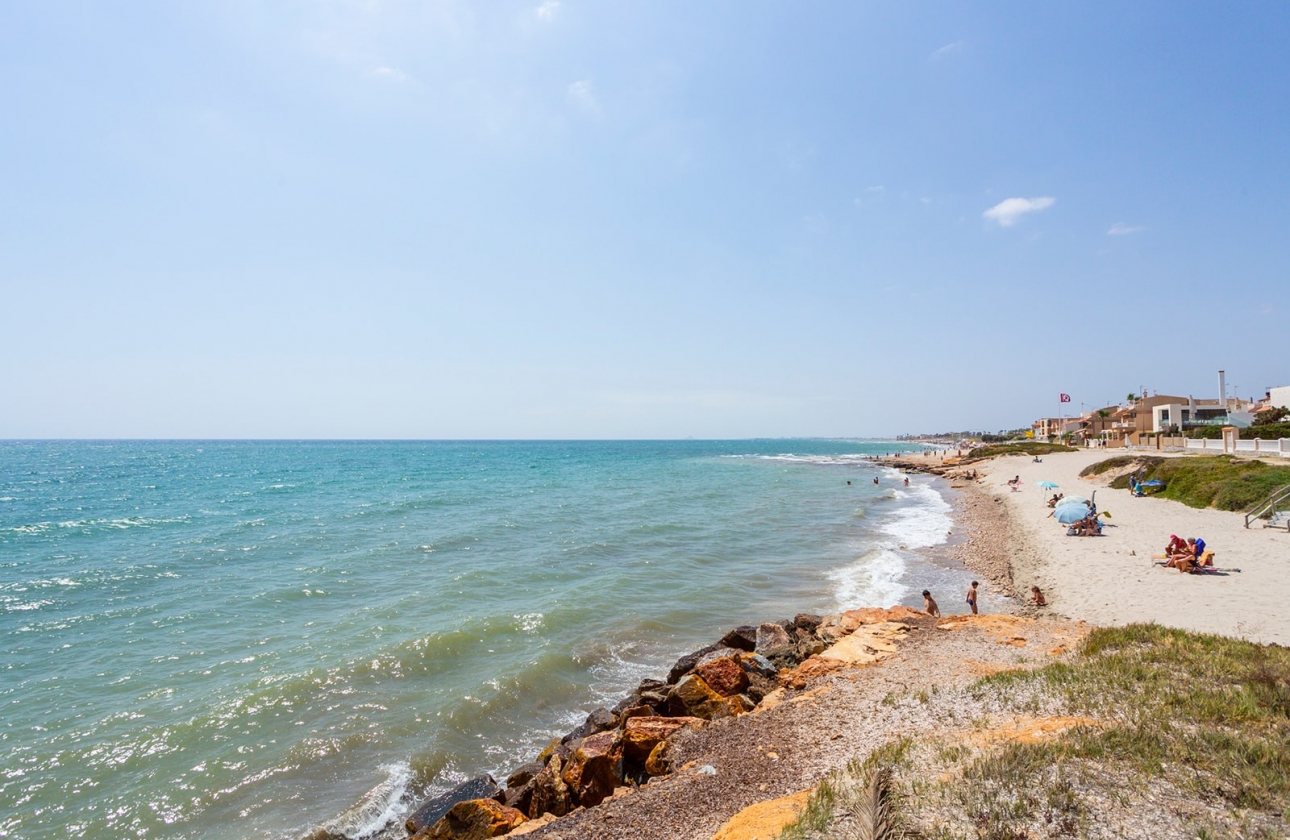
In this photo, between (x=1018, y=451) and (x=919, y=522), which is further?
(x=1018, y=451)

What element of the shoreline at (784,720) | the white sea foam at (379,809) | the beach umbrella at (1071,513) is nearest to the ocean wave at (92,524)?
the white sea foam at (379,809)

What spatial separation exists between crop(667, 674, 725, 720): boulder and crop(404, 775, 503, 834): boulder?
3.12 meters

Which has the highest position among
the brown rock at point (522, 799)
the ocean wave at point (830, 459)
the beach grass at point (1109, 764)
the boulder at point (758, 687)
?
the beach grass at point (1109, 764)

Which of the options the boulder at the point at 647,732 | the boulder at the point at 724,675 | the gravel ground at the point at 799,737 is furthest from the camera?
the boulder at the point at 724,675

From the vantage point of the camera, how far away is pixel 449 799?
871 centimetres

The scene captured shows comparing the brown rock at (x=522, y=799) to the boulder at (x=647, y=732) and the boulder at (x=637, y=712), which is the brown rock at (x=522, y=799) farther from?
the boulder at (x=637, y=712)

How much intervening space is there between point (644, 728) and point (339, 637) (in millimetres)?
10210

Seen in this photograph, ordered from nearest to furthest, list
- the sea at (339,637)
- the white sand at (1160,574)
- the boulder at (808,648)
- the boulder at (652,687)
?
1. the sea at (339,637)
2. the boulder at (652,687)
3. the boulder at (808,648)
4. the white sand at (1160,574)

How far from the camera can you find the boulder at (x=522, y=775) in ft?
29.8

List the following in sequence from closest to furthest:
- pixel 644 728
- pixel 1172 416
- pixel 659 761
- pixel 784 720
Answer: pixel 659 761 < pixel 784 720 < pixel 644 728 < pixel 1172 416

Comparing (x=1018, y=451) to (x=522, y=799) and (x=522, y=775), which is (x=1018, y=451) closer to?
(x=522, y=775)

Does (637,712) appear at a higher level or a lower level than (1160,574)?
lower

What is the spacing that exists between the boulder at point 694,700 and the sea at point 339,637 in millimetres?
2771

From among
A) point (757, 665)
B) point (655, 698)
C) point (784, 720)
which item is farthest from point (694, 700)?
point (757, 665)
